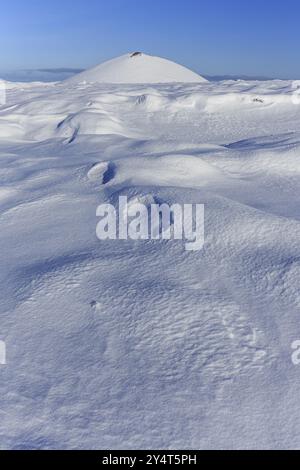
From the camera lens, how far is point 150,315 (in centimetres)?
234

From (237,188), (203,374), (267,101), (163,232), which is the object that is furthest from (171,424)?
(267,101)

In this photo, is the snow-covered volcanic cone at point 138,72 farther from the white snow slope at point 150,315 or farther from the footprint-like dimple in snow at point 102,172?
the white snow slope at point 150,315

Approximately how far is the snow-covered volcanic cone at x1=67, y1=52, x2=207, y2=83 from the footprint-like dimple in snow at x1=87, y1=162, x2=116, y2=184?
1457cm

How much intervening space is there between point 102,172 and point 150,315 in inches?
103

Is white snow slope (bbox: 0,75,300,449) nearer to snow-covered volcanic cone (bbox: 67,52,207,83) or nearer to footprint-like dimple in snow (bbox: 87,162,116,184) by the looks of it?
footprint-like dimple in snow (bbox: 87,162,116,184)

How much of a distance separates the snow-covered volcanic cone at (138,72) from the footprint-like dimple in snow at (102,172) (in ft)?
47.8

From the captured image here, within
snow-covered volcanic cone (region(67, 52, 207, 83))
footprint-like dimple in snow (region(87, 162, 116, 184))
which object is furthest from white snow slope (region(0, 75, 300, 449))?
snow-covered volcanic cone (region(67, 52, 207, 83))

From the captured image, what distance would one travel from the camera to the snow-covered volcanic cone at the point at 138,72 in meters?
19.0

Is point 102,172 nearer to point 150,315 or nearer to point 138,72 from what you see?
point 150,315

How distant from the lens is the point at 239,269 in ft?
8.98

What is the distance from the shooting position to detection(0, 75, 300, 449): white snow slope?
1.79 meters

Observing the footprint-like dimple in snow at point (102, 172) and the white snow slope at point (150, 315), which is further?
the footprint-like dimple in snow at point (102, 172)

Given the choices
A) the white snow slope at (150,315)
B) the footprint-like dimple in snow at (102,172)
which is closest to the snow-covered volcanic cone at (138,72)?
the footprint-like dimple in snow at (102,172)

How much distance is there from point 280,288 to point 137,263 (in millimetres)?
862
